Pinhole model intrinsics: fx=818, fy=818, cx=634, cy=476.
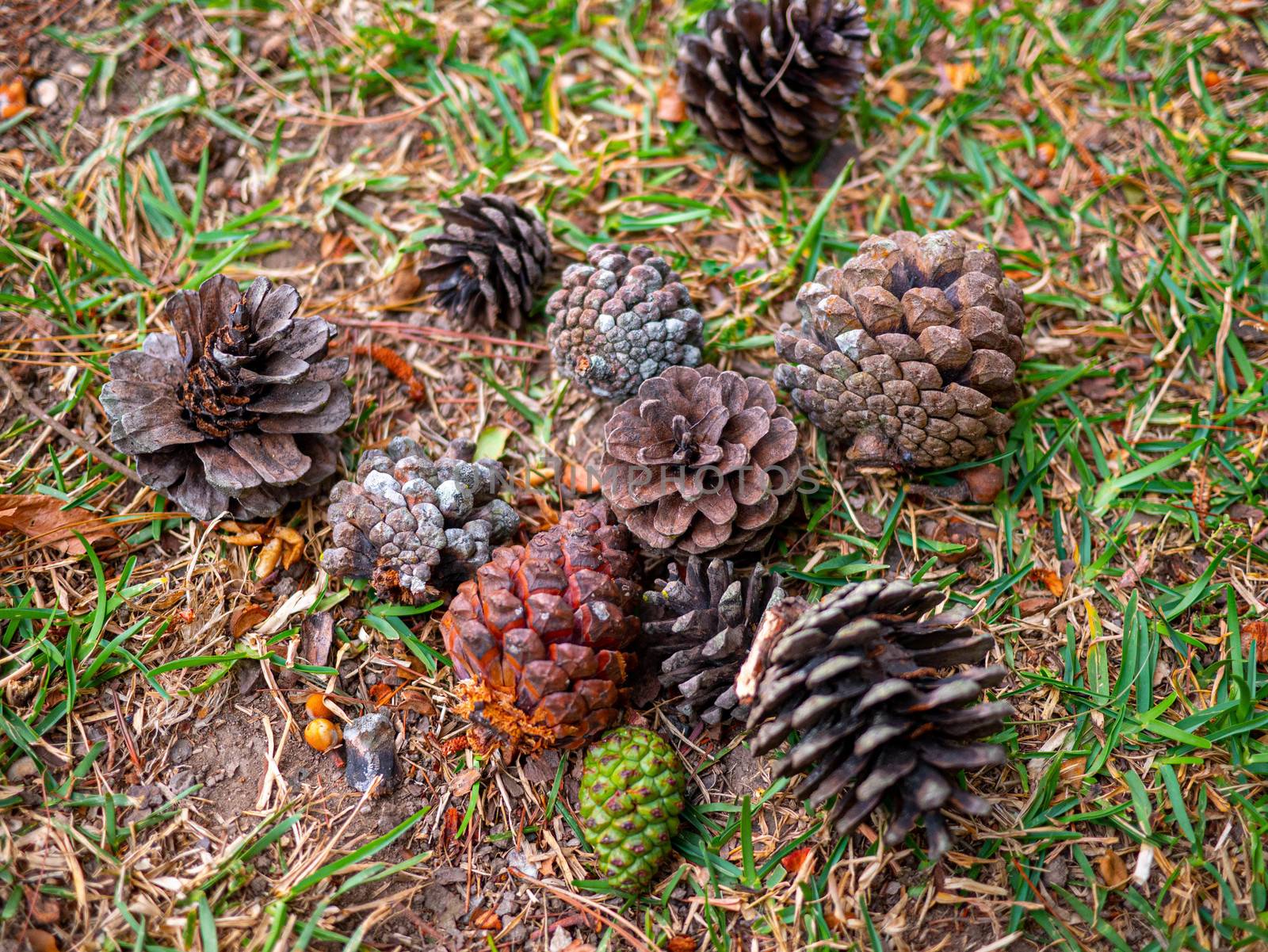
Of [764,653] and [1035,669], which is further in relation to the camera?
[1035,669]

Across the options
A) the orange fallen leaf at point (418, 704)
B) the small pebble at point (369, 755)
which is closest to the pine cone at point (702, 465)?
the orange fallen leaf at point (418, 704)

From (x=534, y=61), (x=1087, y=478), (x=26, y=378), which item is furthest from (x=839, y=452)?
(x=26, y=378)

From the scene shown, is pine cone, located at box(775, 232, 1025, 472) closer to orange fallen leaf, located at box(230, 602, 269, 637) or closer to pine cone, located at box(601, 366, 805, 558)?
pine cone, located at box(601, 366, 805, 558)

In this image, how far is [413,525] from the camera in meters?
2.09

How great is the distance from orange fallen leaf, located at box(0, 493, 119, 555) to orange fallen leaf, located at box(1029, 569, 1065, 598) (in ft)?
→ 8.21

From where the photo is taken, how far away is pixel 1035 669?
209cm

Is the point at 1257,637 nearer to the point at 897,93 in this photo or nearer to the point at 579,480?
the point at 579,480

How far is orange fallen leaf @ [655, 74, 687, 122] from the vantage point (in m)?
2.78

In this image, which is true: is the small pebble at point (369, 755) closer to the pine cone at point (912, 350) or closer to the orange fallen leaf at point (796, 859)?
the orange fallen leaf at point (796, 859)

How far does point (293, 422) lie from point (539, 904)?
137 centimetres

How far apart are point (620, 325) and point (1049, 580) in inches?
52.8

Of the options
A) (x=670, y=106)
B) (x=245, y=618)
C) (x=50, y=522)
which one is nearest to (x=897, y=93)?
(x=670, y=106)

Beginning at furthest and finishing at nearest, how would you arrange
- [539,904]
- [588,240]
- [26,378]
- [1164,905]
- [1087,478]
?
[588,240] → [26,378] → [1087,478] → [539,904] → [1164,905]

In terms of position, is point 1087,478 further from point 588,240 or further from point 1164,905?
point 588,240
